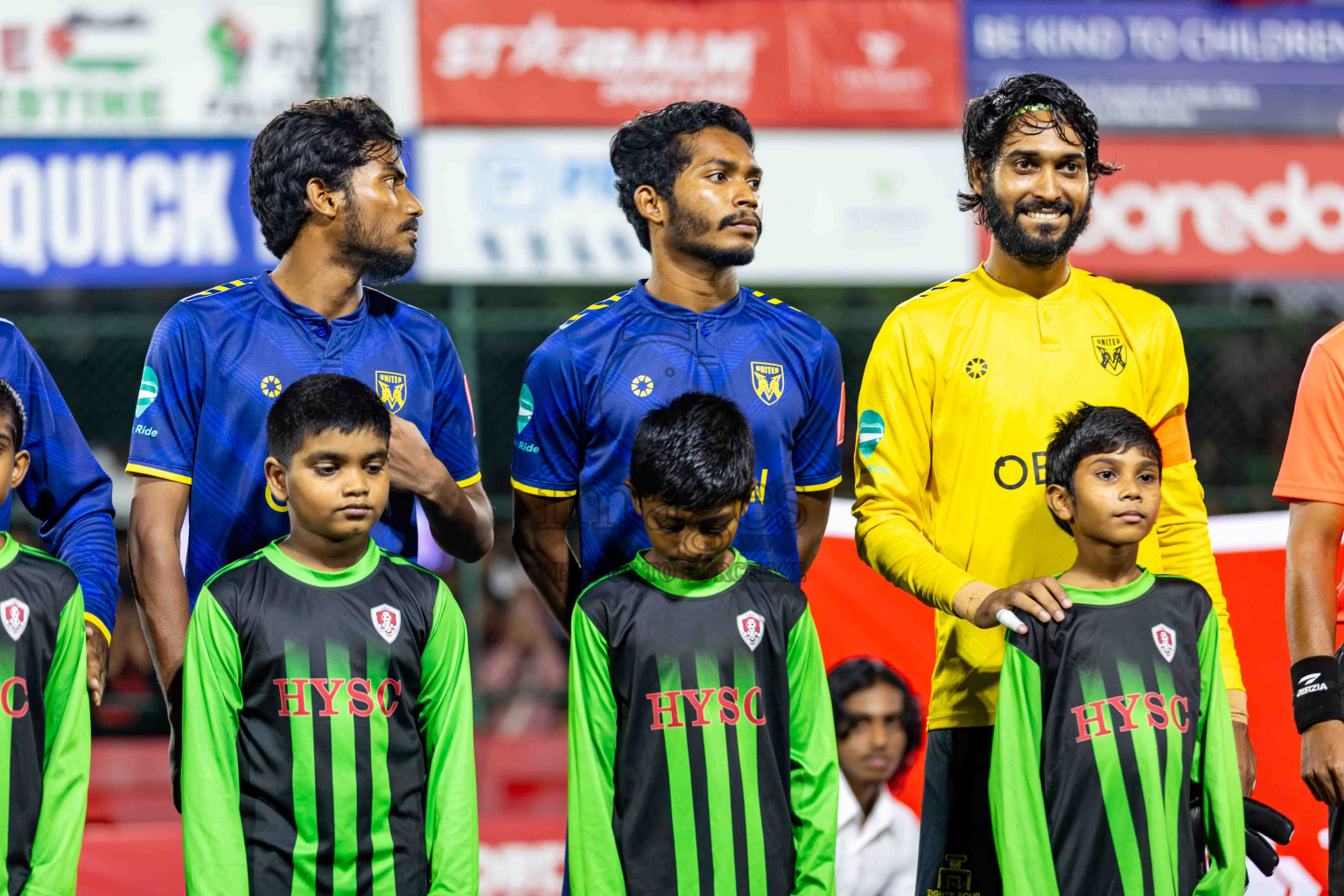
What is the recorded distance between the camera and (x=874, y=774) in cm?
529

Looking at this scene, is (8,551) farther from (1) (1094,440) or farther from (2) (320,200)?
(1) (1094,440)

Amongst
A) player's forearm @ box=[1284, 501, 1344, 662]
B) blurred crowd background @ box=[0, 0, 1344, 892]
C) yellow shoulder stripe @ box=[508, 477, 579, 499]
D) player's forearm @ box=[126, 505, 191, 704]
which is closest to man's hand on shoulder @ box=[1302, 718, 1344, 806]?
player's forearm @ box=[1284, 501, 1344, 662]

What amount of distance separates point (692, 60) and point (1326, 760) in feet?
25.2

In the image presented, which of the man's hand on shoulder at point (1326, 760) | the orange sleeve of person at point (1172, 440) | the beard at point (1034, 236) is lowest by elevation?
the man's hand on shoulder at point (1326, 760)

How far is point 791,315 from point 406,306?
0.92 meters

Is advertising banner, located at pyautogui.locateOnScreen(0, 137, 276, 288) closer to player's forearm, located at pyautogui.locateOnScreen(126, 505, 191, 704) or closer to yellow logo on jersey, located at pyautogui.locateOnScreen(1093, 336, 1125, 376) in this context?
player's forearm, located at pyautogui.locateOnScreen(126, 505, 191, 704)

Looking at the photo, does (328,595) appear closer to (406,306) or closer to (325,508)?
(325,508)

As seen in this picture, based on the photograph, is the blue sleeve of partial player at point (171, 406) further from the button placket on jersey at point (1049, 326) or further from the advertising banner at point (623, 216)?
the advertising banner at point (623, 216)

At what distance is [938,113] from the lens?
34.1 ft

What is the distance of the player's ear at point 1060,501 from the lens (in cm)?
316

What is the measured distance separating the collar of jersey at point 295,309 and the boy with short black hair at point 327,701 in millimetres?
334

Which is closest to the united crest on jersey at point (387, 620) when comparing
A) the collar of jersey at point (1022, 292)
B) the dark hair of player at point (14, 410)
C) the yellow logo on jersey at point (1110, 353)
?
the dark hair of player at point (14, 410)

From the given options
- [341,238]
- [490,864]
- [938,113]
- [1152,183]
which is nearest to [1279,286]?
[1152,183]

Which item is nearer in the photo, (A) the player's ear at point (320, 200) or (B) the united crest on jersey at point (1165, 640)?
(B) the united crest on jersey at point (1165, 640)
